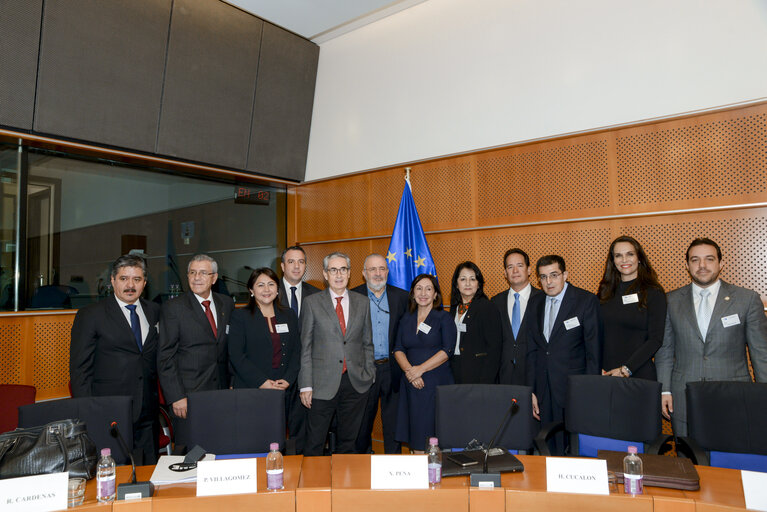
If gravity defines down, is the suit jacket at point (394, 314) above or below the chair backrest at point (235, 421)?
above

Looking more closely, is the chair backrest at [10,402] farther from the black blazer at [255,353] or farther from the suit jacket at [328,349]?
the suit jacket at [328,349]

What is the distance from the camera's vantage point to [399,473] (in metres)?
1.91

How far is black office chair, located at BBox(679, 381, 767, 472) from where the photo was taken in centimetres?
248

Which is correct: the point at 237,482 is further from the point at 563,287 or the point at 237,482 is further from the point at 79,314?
the point at 563,287

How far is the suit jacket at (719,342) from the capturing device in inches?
117

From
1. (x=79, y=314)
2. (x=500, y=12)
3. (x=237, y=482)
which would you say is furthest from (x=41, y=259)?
(x=500, y=12)

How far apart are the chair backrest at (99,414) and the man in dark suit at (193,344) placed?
0.62 m

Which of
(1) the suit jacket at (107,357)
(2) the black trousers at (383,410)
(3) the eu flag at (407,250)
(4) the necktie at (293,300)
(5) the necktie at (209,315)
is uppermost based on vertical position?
(3) the eu flag at (407,250)

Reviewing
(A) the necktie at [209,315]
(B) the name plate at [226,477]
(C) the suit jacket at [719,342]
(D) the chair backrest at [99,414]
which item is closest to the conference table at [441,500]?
(B) the name plate at [226,477]

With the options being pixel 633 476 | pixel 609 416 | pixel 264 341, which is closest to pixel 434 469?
pixel 633 476

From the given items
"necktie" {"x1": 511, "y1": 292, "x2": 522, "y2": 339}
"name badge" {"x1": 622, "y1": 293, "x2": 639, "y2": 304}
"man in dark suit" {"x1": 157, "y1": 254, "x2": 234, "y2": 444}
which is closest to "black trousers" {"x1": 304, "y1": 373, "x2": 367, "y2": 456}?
"man in dark suit" {"x1": 157, "y1": 254, "x2": 234, "y2": 444}

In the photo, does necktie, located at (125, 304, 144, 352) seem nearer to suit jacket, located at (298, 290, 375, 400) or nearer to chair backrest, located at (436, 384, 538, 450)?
suit jacket, located at (298, 290, 375, 400)

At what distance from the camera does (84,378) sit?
3.08m

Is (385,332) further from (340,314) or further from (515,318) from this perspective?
(515,318)
